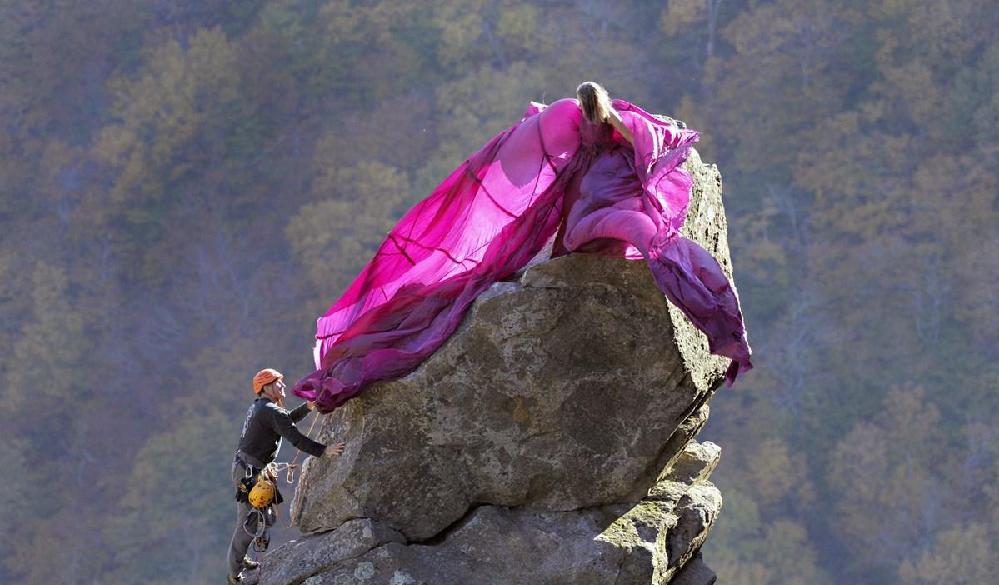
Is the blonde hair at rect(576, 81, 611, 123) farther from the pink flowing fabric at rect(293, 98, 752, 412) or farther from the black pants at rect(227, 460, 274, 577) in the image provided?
the black pants at rect(227, 460, 274, 577)

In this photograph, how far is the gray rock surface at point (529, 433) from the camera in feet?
18.6

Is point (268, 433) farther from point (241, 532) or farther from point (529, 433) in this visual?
point (529, 433)

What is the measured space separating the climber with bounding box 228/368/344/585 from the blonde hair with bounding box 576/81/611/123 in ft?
5.32

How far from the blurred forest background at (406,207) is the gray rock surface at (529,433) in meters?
19.7

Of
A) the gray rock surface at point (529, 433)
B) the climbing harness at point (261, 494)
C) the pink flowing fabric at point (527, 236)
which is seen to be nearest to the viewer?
the pink flowing fabric at point (527, 236)

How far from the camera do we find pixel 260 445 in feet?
19.2

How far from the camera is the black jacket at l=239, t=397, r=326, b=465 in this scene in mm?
5707

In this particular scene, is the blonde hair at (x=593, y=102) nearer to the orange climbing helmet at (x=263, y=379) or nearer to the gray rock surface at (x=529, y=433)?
the gray rock surface at (x=529, y=433)

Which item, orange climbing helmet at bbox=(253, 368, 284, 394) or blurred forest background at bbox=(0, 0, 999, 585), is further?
blurred forest background at bbox=(0, 0, 999, 585)

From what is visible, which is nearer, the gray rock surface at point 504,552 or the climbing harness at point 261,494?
the gray rock surface at point 504,552

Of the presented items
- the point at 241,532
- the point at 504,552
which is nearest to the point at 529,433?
the point at 504,552

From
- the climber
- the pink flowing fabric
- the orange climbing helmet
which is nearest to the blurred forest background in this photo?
the pink flowing fabric

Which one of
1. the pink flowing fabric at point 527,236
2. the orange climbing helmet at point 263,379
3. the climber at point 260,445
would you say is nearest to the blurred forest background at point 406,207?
the pink flowing fabric at point 527,236

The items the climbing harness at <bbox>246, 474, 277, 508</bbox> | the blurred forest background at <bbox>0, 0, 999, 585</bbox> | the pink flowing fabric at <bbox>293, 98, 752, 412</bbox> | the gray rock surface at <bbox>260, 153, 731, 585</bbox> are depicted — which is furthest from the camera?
the blurred forest background at <bbox>0, 0, 999, 585</bbox>
